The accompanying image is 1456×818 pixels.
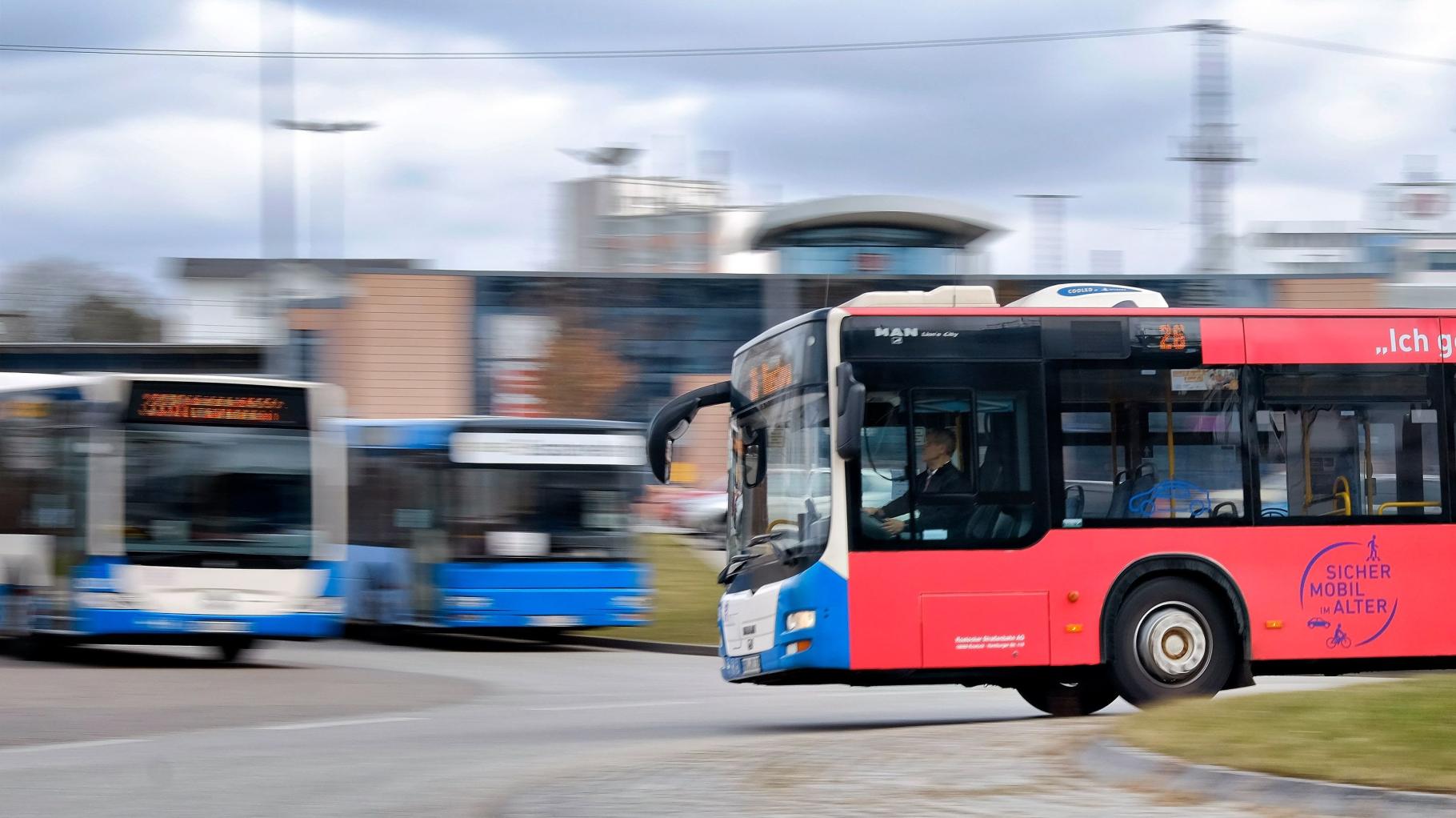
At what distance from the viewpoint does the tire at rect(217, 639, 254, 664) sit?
18.8m

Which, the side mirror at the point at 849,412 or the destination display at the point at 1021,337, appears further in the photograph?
the destination display at the point at 1021,337

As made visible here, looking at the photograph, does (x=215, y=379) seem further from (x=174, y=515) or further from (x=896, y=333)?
(x=896, y=333)

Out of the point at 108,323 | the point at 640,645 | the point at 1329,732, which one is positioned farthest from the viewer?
the point at 108,323

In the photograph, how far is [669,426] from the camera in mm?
12820

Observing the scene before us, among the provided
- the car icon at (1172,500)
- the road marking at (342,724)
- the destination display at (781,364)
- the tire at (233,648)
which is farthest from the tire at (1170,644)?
the tire at (233,648)

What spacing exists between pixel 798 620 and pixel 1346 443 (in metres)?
4.11

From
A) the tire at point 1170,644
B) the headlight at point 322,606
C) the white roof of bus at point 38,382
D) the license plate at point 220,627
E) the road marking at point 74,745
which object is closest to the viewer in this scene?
the road marking at point 74,745

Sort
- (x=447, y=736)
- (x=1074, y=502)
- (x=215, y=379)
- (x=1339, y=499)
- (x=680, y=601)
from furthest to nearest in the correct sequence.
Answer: (x=680, y=601) → (x=215, y=379) → (x=1339, y=499) → (x=447, y=736) → (x=1074, y=502)

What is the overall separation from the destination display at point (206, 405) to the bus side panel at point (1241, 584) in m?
8.54

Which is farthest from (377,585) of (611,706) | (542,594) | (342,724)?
(342,724)

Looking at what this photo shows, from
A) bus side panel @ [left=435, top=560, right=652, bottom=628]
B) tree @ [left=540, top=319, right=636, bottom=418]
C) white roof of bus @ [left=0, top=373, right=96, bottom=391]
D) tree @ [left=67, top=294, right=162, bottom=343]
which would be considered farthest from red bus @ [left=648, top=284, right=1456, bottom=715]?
tree @ [left=67, top=294, right=162, bottom=343]

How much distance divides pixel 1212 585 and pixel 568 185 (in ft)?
288

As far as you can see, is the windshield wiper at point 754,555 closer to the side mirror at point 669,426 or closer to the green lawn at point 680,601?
the side mirror at point 669,426

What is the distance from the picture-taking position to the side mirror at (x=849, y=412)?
11.3 m
